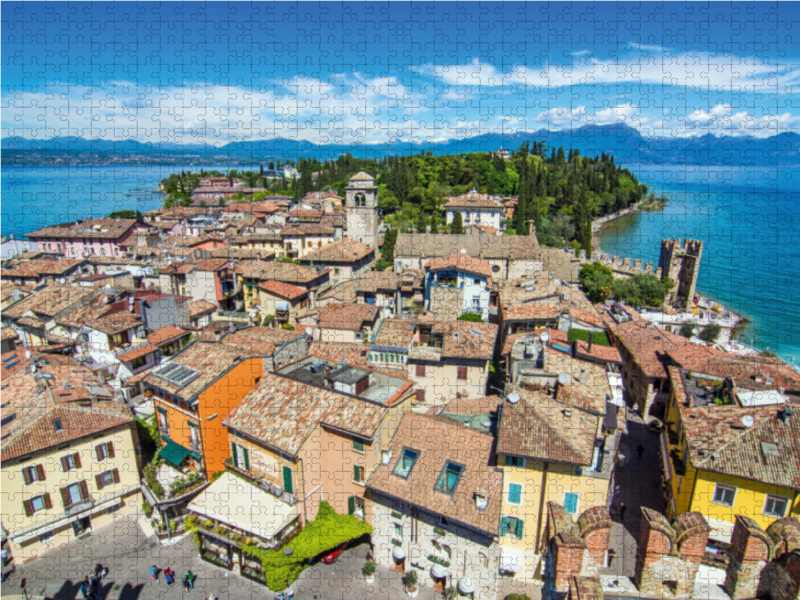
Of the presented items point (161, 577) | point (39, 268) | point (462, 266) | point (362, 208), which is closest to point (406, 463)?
point (161, 577)

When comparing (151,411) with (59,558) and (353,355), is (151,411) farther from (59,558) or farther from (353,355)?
(353,355)

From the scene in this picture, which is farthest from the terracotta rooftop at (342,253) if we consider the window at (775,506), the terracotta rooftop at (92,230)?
the window at (775,506)

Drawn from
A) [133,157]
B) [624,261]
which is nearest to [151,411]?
A: [133,157]

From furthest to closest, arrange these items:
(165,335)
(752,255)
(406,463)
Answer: (752,255) → (165,335) → (406,463)

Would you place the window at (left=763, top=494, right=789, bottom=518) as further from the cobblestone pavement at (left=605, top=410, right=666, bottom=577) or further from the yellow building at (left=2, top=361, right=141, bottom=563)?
the yellow building at (left=2, top=361, right=141, bottom=563)

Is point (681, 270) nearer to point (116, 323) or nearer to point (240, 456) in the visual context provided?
point (240, 456)
